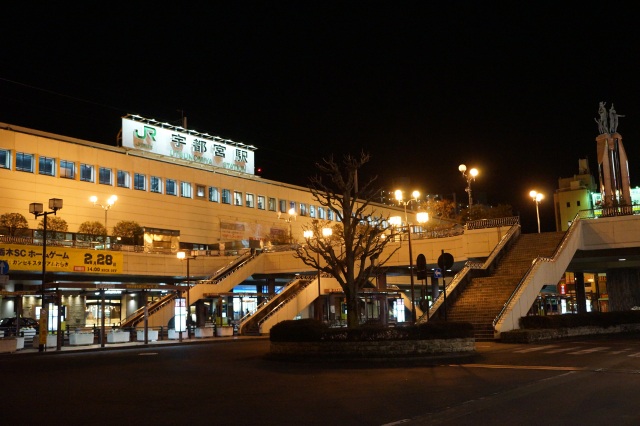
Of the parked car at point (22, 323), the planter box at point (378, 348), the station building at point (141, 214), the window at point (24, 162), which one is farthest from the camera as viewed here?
the window at point (24, 162)

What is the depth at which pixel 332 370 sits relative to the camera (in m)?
17.6

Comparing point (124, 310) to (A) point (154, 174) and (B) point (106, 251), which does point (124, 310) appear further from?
(A) point (154, 174)

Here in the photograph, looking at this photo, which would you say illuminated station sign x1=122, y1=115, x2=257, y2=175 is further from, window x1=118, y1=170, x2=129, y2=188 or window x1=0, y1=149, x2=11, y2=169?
window x1=0, y1=149, x2=11, y2=169

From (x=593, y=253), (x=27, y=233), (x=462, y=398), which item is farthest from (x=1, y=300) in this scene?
(x=462, y=398)

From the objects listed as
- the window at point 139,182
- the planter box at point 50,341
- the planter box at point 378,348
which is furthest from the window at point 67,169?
the planter box at point 378,348

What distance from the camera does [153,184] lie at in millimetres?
65125

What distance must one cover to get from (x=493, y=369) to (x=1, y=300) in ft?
139

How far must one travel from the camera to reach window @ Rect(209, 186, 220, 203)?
71125mm

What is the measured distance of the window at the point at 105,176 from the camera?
5988 centimetres

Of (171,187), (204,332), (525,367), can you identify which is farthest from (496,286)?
(171,187)

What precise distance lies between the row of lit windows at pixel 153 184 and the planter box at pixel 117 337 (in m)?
18.4

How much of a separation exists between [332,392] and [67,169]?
164ft

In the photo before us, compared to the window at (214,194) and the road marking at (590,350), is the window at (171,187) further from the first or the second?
the road marking at (590,350)

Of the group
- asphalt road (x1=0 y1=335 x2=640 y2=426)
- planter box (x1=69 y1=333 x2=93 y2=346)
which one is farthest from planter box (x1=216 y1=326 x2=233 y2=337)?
asphalt road (x1=0 y1=335 x2=640 y2=426)
